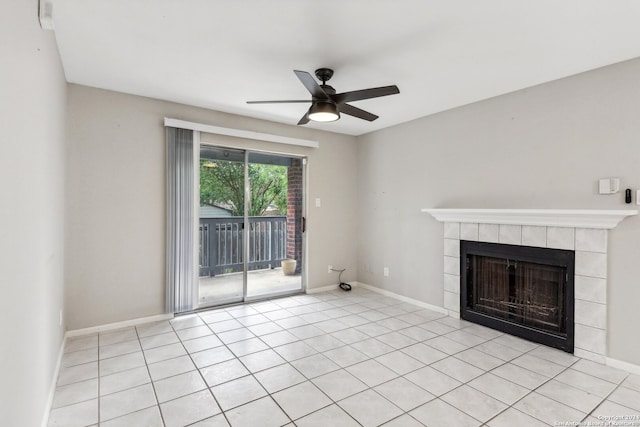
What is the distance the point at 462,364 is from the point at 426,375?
0.41m

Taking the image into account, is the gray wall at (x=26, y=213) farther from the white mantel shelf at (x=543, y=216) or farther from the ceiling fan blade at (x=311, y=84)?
the white mantel shelf at (x=543, y=216)

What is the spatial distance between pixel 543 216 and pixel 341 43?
2436 mm

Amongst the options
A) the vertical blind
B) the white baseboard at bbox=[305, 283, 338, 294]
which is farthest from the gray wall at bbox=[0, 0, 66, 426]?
the white baseboard at bbox=[305, 283, 338, 294]

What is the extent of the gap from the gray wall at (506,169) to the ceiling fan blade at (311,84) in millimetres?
2078

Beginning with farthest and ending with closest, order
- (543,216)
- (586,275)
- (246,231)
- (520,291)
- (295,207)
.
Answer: (295,207)
(246,231)
(520,291)
(543,216)
(586,275)

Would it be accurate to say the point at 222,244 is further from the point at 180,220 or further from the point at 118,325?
the point at 118,325

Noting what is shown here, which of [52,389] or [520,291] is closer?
[52,389]

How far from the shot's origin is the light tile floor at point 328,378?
2.03 metres

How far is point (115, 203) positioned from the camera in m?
3.44

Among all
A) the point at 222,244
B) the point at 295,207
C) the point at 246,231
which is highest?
the point at 295,207

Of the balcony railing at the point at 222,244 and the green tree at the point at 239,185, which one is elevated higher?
the green tree at the point at 239,185

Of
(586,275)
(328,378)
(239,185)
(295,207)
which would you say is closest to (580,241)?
(586,275)

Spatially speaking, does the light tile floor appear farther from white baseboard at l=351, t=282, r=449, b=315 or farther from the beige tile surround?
white baseboard at l=351, t=282, r=449, b=315

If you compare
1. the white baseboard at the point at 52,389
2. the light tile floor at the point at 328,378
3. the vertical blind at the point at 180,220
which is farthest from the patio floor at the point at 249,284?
the white baseboard at the point at 52,389
